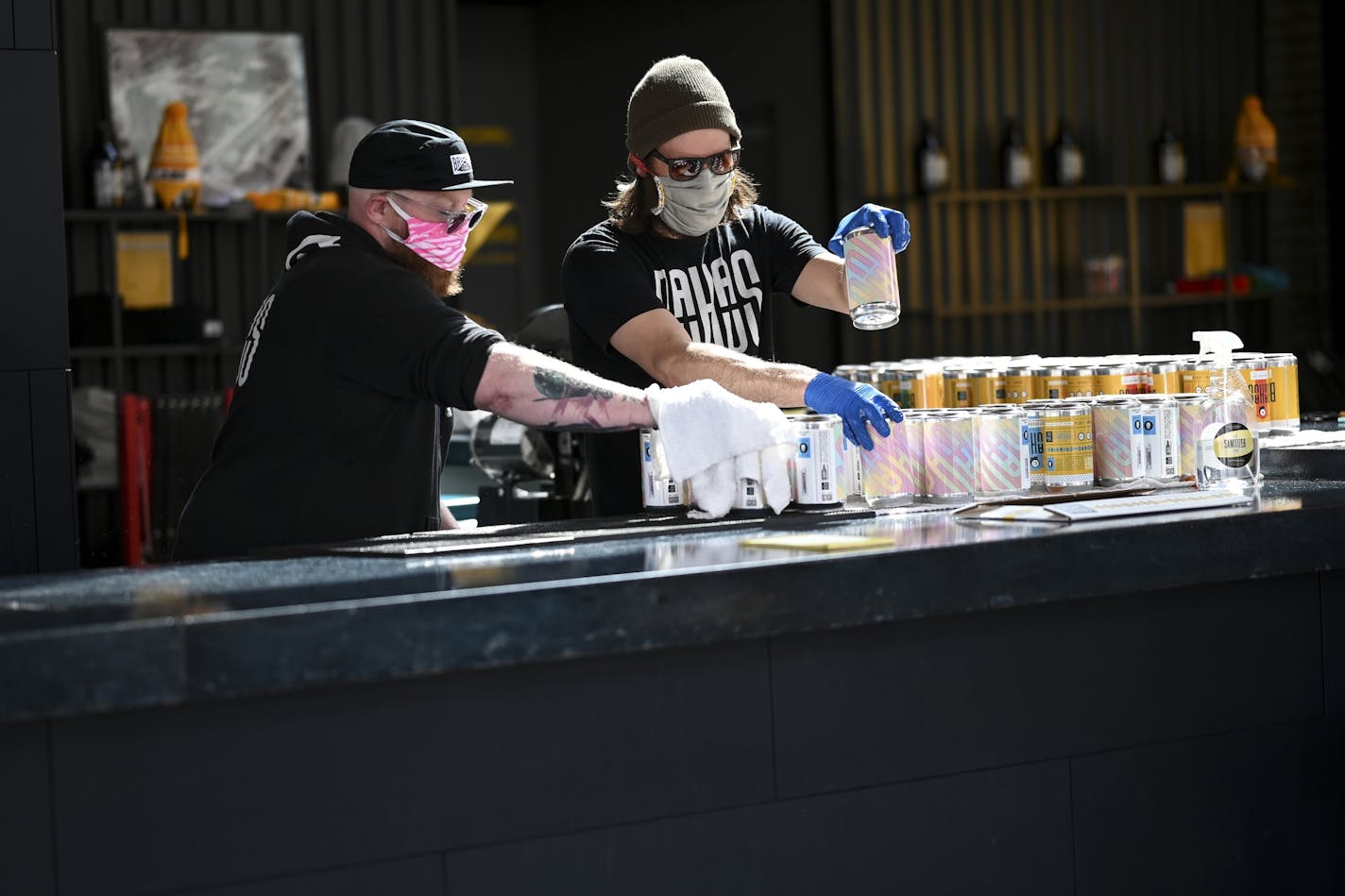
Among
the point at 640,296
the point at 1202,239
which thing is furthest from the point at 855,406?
the point at 1202,239

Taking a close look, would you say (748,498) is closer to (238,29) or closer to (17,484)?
(17,484)

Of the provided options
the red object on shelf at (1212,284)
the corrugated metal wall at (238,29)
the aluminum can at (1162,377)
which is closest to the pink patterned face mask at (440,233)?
the aluminum can at (1162,377)

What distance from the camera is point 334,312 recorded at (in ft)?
8.27

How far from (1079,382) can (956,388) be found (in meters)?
0.22

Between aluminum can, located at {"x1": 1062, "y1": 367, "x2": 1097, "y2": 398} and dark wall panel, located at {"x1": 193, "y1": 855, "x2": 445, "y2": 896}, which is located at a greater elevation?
aluminum can, located at {"x1": 1062, "y1": 367, "x2": 1097, "y2": 398}

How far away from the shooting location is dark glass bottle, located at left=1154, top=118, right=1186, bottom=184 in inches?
311

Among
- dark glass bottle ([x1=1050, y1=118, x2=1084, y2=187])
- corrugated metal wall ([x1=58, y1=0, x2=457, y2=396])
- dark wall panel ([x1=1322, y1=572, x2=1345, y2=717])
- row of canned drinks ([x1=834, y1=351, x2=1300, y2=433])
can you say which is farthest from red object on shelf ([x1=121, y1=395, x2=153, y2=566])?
dark wall panel ([x1=1322, y1=572, x2=1345, y2=717])

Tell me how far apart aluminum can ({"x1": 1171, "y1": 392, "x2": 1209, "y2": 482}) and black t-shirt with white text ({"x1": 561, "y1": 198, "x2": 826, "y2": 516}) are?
37.0 inches

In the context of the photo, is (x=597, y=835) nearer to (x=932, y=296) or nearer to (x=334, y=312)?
(x=334, y=312)

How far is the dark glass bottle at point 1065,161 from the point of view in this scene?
7762mm

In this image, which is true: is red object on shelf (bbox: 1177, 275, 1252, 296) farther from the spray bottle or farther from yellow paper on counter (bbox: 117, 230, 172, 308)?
the spray bottle

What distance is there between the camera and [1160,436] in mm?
2641

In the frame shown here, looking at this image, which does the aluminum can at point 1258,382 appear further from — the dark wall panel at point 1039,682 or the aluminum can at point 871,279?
the aluminum can at point 871,279

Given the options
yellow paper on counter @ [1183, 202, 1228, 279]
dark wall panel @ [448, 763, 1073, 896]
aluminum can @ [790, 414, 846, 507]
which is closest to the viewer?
dark wall panel @ [448, 763, 1073, 896]
